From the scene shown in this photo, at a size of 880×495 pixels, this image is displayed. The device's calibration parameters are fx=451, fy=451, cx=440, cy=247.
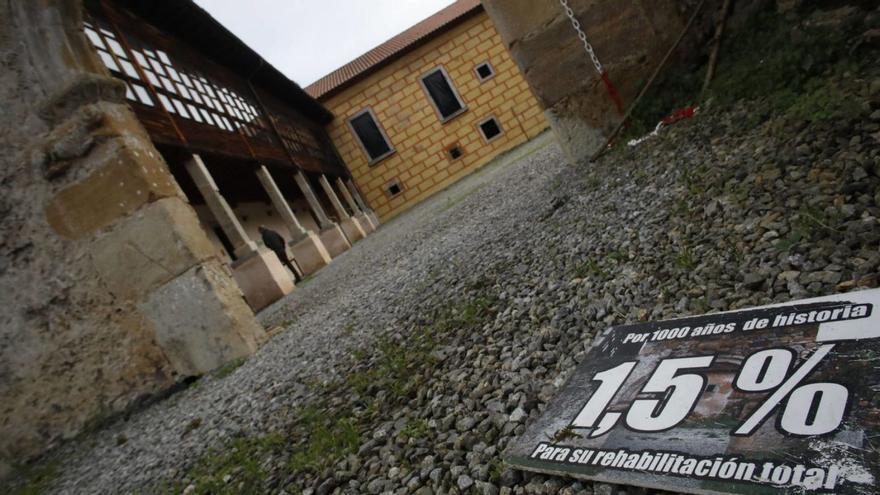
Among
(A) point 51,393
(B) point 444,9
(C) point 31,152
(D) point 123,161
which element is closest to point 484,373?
(D) point 123,161

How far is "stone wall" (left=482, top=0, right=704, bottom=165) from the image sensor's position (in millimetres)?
4559

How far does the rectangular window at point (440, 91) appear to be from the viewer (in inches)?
787

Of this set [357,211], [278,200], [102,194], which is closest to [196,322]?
[102,194]

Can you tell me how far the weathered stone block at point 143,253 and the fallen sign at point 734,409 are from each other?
4.57 m

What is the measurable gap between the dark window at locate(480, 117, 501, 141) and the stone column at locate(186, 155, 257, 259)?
42.3 feet

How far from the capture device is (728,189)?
8.18ft

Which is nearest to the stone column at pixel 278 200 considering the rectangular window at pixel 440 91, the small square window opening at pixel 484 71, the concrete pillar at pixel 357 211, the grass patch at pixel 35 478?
the concrete pillar at pixel 357 211

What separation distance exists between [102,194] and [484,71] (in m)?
17.7

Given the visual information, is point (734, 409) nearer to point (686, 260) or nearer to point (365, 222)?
point (686, 260)

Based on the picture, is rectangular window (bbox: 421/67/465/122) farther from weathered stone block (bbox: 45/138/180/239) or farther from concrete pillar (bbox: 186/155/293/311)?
weathered stone block (bbox: 45/138/180/239)

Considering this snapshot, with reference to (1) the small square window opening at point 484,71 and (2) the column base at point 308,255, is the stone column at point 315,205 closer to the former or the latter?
(2) the column base at point 308,255

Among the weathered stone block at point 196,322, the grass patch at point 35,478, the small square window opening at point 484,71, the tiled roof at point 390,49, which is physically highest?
the tiled roof at point 390,49

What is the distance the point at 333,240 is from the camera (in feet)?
48.0

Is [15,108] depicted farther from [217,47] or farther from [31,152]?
[217,47]
